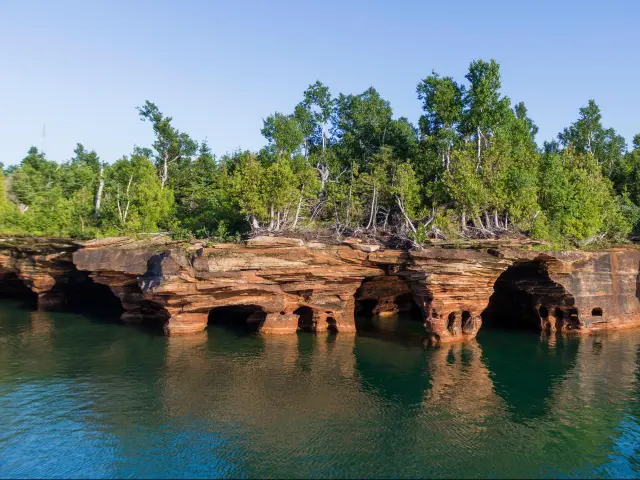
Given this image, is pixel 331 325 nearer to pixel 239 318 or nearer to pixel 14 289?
pixel 239 318

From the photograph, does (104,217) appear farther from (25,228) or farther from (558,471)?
(558,471)

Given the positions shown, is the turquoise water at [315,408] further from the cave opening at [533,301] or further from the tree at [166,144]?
the tree at [166,144]

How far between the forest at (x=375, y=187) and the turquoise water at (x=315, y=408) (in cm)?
829

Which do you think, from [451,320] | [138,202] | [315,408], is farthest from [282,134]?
[315,408]

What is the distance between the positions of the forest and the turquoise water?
27.2 feet

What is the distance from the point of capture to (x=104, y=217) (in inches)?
1457

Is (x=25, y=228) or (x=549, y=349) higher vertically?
(x=25, y=228)

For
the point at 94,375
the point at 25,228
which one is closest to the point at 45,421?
the point at 94,375

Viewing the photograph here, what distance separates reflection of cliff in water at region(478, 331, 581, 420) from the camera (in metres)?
18.6

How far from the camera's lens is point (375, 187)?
104 feet

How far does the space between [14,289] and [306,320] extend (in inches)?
1357

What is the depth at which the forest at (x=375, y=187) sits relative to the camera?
29547 millimetres

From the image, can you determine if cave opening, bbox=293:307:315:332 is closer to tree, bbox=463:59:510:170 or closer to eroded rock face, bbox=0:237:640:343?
eroded rock face, bbox=0:237:640:343

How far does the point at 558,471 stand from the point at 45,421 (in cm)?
1813
